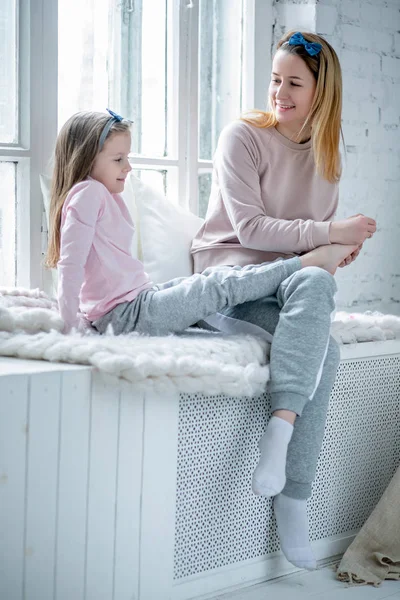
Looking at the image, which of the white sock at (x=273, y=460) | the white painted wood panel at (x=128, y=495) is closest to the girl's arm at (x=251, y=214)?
the white sock at (x=273, y=460)

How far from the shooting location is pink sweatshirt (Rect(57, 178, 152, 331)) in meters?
1.62

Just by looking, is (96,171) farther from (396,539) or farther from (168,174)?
(396,539)

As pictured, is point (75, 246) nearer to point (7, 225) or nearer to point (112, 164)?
point (112, 164)

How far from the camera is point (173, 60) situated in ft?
8.04

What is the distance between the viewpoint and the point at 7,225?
7.02 ft

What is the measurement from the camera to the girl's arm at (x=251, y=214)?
1.91 m

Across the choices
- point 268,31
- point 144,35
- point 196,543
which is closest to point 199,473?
point 196,543

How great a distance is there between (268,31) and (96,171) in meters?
1.18

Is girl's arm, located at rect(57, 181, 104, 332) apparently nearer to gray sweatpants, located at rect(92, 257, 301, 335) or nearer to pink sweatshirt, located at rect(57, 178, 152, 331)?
pink sweatshirt, located at rect(57, 178, 152, 331)

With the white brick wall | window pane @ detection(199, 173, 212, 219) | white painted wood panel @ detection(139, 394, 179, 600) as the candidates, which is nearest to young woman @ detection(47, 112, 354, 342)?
white painted wood panel @ detection(139, 394, 179, 600)

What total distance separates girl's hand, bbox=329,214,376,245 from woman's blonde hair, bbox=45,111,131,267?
20.6 inches

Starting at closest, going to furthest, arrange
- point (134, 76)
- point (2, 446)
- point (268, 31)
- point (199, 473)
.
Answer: point (2, 446)
point (199, 473)
point (134, 76)
point (268, 31)

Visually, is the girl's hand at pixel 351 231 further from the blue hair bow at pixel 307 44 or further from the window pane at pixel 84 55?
the window pane at pixel 84 55

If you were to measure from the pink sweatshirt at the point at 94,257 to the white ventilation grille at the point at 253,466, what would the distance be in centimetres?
29
